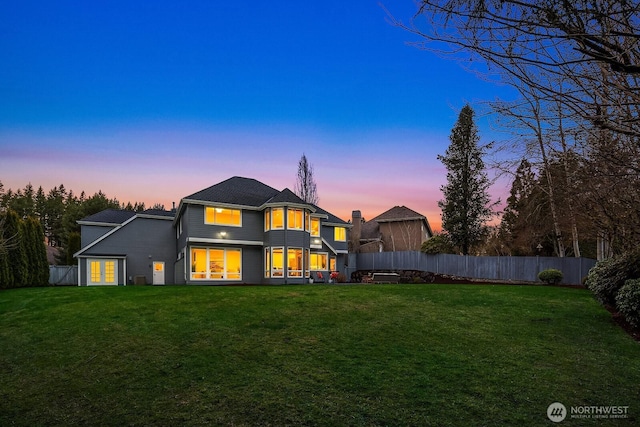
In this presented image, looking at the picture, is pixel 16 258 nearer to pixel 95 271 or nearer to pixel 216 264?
pixel 95 271

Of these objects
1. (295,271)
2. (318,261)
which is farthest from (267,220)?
(318,261)

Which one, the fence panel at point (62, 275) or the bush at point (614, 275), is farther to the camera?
the fence panel at point (62, 275)

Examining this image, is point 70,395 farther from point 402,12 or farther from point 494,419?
point 402,12

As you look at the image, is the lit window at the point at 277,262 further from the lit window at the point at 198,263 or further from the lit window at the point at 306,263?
the lit window at the point at 198,263

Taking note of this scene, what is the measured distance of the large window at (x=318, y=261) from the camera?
109ft

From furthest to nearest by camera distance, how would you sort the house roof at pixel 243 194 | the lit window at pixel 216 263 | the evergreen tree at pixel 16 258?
the evergreen tree at pixel 16 258, the lit window at pixel 216 263, the house roof at pixel 243 194

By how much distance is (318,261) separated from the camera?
33.7m

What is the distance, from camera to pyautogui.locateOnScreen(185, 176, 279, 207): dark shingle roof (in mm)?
26047

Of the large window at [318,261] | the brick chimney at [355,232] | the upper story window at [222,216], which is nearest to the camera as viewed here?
the upper story window at [222,216]

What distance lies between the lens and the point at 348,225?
125 ft

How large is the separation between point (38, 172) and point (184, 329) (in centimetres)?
2983

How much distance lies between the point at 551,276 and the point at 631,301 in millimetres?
14663

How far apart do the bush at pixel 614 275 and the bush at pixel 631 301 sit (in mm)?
761

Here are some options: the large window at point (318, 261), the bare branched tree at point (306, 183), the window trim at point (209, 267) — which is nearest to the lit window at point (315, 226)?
the large window at point (318, 261)
